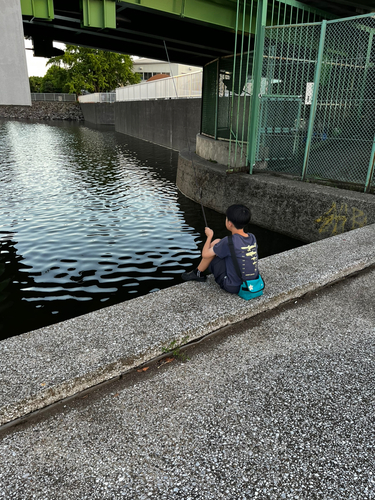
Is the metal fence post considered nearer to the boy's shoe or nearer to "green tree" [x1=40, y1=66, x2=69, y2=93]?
the boy's shoe

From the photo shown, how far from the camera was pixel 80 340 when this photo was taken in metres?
3.23

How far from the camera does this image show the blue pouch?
390 centimetres

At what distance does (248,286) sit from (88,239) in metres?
5.62

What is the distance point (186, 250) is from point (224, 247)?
4362 mm

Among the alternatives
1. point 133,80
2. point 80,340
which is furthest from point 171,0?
point 133,80

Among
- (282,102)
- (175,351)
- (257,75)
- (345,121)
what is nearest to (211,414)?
(175,351)

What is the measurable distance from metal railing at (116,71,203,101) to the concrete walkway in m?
19.5

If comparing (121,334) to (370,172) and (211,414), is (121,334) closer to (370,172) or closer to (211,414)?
(211,414)

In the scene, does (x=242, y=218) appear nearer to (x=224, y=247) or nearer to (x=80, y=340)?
(x=224, y=247)

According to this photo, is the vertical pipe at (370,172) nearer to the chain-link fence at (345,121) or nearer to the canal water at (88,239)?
the chain-link fence at (345,121)

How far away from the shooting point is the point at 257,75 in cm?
934

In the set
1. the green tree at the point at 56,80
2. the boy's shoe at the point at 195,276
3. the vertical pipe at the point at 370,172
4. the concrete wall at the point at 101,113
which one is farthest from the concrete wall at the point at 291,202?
the green tree at the point at 56,80

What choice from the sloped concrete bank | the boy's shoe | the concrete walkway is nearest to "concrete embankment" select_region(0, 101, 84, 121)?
the boy's shoe

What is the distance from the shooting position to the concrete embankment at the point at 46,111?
196ft
